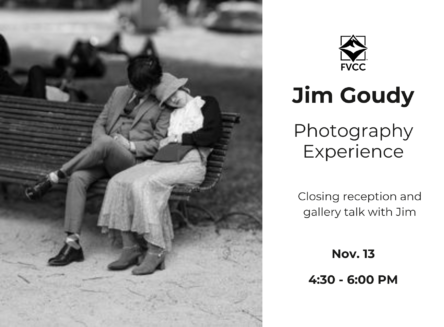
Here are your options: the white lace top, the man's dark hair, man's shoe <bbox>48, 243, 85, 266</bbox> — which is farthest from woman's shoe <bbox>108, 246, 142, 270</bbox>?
the man's dark hair

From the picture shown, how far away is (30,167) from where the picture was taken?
675 centimetres

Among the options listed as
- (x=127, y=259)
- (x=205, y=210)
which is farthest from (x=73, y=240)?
(x=205, y=210)

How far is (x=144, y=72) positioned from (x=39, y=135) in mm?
1317

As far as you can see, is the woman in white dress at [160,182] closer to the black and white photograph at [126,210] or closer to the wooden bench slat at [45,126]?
the black and white photograph at [126,210]

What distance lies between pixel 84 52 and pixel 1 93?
235 inches

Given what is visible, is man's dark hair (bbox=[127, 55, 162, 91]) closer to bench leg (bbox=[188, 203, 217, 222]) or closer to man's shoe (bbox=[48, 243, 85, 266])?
man's shoe (bbox=[48, 243, 85, 266])

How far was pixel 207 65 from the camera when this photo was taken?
17.2 meters

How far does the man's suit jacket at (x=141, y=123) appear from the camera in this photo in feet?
20.7

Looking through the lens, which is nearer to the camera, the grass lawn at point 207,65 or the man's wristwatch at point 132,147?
the man's wristwatch at point 132,147

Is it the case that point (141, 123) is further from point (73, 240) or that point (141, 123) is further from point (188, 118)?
point (73, 240)

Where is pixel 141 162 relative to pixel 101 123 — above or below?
below
